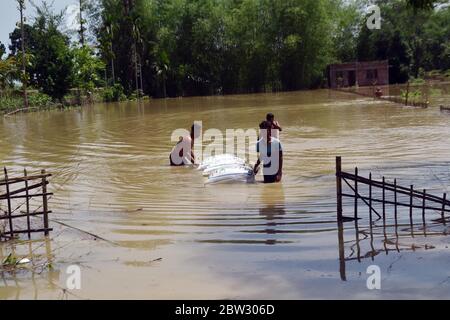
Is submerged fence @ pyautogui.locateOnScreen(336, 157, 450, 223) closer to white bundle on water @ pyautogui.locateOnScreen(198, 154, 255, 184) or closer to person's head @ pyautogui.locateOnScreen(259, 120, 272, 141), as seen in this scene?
person's head @ pyautogui.locateOnScreen(259, 120, 272, 141)

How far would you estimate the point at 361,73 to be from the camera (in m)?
54.3

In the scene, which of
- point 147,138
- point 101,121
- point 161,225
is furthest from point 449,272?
point 101,121

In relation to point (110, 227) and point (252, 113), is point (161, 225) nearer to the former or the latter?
point (110, 227)

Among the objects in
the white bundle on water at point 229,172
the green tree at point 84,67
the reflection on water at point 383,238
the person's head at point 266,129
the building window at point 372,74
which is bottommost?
the reflection on water at point 383,238

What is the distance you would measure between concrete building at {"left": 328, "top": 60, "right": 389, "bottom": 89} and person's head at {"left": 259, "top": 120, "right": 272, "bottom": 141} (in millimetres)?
44215

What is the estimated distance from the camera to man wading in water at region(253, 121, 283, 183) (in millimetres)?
10539

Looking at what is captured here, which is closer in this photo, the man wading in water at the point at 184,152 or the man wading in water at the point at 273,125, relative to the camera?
the man wading in water at the point at 273,125

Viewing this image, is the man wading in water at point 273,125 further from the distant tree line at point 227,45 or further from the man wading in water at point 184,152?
the distant tree line at point 227,45

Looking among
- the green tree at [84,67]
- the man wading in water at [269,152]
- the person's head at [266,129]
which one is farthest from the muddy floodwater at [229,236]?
the green tree at [84,67]

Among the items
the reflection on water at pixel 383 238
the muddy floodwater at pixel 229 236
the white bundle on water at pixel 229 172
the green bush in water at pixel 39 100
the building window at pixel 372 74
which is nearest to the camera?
the muddy floodwater at pixel 229 236

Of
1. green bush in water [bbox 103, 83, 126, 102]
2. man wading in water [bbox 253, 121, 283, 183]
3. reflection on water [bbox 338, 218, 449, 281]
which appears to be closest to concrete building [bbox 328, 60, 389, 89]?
green bush in water [bbox 103, 83, 126, 102]

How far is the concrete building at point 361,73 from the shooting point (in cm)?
5378

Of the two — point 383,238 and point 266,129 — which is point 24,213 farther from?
point 383,238

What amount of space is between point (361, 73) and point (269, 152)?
1804 inches
